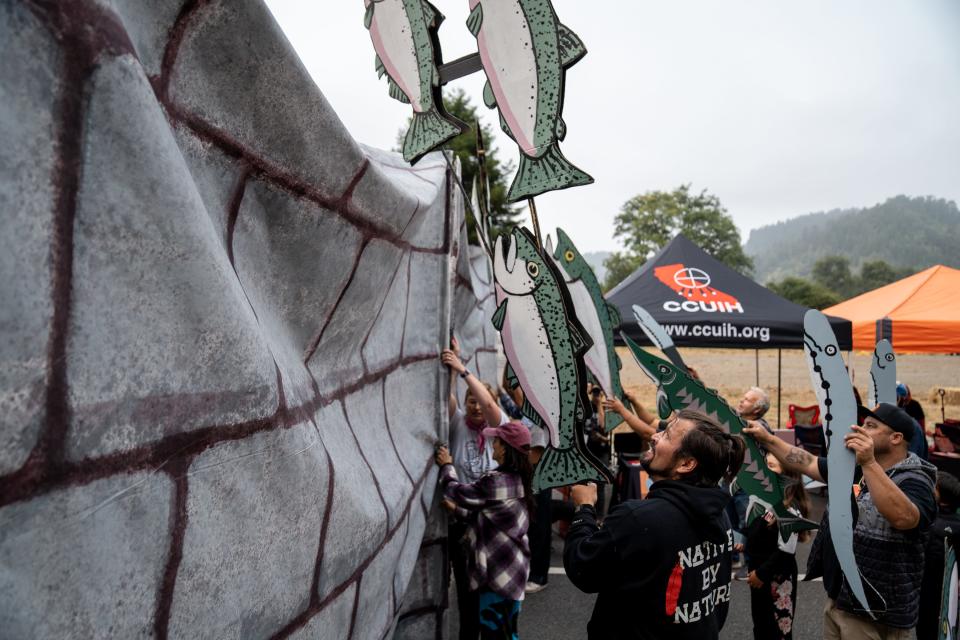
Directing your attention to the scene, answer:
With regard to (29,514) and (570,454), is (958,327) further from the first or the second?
(29,514)

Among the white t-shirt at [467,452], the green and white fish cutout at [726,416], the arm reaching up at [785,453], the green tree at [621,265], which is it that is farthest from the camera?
the green tree at [621,265]

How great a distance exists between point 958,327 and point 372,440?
6.86 metres

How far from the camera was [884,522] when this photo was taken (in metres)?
2.30

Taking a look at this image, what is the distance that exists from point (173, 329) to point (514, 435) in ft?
6.06

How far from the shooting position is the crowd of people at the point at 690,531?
1613 millimetres

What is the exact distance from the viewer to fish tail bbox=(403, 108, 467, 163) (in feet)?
6.28

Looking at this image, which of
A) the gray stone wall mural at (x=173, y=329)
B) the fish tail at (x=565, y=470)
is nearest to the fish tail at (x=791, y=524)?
the fish tail at (x=565, y=470)

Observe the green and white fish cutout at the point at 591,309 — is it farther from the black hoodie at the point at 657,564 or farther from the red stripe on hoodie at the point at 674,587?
the red stripe on hoodie at the point at 674,587

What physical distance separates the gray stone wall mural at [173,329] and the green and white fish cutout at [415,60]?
63cm

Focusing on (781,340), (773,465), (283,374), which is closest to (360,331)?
(283,374)

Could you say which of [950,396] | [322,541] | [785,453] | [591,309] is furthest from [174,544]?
[950,396]

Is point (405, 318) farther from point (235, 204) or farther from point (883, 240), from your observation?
point (883, 240)

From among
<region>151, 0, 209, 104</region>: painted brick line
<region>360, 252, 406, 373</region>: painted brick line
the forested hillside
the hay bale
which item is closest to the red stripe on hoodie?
<region>360, 252, 406, 373</region>: painted brick line

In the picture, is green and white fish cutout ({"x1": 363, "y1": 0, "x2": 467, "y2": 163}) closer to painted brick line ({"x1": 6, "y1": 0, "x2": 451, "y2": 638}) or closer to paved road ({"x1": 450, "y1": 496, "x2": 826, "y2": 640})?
painted brick line ({"x1": 6, "y1": 0, "x2": 451, "y2": 638})
